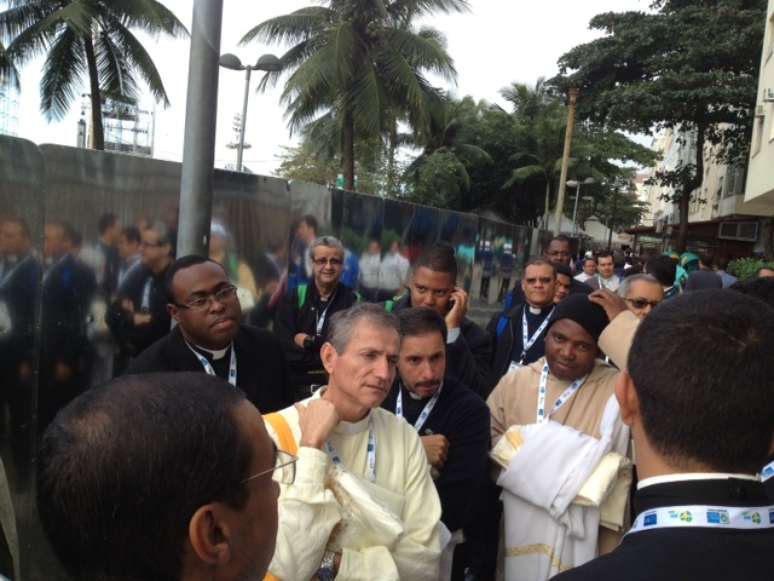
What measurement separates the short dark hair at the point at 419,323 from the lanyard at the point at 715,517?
6.08ft

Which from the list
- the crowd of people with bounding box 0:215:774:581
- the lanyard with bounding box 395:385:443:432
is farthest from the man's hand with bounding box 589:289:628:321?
the lanyard with bounding box 395:385:443:432

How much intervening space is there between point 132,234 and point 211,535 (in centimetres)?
366

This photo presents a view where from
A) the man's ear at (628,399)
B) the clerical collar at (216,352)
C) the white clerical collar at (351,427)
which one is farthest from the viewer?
the clerical collar at (216,352)

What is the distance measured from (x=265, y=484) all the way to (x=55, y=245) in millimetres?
3100

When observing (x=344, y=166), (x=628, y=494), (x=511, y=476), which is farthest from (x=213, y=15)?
(x=344, y=166)

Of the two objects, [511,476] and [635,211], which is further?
[635,211]

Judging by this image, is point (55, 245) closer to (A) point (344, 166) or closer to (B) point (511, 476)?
(B) point (511, 476)

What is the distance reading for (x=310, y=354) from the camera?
528 cm

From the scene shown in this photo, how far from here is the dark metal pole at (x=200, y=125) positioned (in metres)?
4.18

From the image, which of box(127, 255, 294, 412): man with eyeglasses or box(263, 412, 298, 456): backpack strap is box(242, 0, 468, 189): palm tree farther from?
box(263, 412, 298, 456): backpack strap

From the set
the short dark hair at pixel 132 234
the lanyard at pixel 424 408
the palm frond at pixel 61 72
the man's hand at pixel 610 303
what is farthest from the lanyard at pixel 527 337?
the palm frond at pixel 61 72

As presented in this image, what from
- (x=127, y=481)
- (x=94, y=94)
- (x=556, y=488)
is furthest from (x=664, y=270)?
(x=94, y=94)

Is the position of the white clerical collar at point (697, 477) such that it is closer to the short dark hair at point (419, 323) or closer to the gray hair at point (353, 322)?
the gray hair at point (353, 322)

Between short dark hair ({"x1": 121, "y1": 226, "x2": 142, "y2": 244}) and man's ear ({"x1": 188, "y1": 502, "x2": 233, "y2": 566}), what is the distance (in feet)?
11.7
